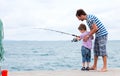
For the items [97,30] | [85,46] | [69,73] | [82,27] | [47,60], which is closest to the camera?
[69,73]

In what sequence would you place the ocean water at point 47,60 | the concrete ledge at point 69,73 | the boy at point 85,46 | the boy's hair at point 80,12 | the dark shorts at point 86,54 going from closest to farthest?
the concrete ledge at point 69,73
the boy's hair at point 80,12
the boy at point 85,46
the dark shorts at point 86,54
the ocean water at point 47,60

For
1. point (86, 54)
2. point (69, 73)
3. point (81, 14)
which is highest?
point (81, 14)

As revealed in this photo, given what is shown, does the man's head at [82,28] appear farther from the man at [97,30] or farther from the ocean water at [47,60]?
the ocean water at [47,60]

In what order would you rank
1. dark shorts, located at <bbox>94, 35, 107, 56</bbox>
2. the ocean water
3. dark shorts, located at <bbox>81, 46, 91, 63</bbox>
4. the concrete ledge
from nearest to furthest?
1. the concrete ledge
2. dark shorts, located at <bbox>94, 35, 107, 56</bbox>
3. dark shorts, located at <bbox>81, 46, 91, 63</bbox>
4. the ocean water

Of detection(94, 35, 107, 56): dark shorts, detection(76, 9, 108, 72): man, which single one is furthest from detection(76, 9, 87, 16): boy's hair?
detection(94, 35, 107, 56): dark shorts

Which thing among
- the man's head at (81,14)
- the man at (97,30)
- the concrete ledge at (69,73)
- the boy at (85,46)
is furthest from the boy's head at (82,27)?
the concrete ledge at (69,73)

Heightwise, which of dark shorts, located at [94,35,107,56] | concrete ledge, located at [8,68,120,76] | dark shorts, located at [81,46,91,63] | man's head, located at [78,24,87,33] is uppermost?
man's head, located at [78,24,87,33]

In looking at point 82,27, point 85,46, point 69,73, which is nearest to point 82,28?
point 82,27

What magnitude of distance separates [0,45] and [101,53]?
272 cm

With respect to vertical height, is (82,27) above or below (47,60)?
above

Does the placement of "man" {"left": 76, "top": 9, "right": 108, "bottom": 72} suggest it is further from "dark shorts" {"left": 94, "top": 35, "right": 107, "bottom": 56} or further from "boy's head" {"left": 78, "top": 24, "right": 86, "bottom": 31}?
"boy's head" {"left": 78, "top": 24, "right": 86, "bottom": 31}

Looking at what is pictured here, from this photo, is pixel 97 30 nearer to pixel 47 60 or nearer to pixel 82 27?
pixel 82 27

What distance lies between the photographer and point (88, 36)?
12594mm

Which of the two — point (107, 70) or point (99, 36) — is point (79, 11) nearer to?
point (99, 36)
